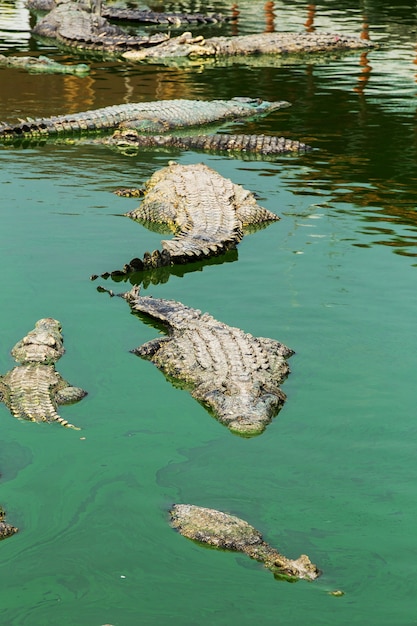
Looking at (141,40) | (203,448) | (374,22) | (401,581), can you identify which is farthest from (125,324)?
(374,22)

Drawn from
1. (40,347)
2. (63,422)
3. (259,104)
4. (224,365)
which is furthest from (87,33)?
(63,422)

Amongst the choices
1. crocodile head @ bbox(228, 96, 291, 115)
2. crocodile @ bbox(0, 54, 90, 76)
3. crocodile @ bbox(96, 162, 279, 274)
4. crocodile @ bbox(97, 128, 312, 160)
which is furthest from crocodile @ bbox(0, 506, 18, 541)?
crocodile @ bbox(0, 54, 90, 76)

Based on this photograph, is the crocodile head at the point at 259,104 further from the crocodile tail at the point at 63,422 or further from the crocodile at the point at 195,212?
the crocodile tail at the point at 63,422

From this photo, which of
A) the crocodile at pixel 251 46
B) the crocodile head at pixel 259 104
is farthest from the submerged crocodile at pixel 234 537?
the crocodile at pixel 251 46

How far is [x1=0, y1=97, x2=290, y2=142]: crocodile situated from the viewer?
1586 centimetres

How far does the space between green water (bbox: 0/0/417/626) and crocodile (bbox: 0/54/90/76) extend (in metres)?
5.48

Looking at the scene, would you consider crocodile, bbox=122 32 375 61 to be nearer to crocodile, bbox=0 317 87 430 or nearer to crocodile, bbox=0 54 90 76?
crocodile, bbox=0 54 90 76

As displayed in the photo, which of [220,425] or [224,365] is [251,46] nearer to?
[224,365]

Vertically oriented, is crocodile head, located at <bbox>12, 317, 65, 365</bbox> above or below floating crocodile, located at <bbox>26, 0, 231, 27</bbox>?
below

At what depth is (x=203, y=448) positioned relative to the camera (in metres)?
7.36

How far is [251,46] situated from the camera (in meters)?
22.8

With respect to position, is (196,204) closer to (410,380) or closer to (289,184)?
(289,184)

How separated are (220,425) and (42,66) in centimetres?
1436

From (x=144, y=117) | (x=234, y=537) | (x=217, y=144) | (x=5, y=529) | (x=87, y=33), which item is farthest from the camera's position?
(x=87, y=33)
